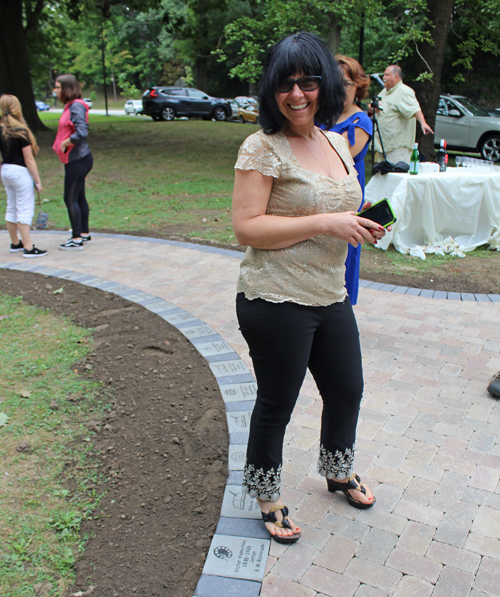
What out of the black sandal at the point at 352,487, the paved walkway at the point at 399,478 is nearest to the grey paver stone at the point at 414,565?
the paved walkway at the point at 399,478

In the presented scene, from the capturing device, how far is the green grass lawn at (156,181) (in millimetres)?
8438

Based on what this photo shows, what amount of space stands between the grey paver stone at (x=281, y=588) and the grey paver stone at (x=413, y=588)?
1.08ft

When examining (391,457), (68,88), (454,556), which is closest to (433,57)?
(68,88)

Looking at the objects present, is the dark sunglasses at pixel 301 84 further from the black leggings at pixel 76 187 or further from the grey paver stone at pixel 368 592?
the black leggings at pixel 76 187

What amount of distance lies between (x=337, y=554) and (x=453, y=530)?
1.79ft

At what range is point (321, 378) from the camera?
2.21 meters

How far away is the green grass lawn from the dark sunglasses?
5498mm

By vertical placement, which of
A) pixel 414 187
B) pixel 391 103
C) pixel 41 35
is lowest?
pixel 414 187

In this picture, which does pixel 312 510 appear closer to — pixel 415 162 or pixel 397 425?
pixel 397 425

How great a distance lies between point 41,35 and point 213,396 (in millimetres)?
23998

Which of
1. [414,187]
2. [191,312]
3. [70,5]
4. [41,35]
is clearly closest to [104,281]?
[191,312]

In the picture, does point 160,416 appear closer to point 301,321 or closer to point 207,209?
point 301,321

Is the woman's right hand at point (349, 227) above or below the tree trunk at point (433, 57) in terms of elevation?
below

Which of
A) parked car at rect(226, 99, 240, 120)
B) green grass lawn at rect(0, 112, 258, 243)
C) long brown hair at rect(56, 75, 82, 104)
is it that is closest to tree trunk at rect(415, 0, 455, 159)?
green grass lawn at rect(0, 112, 258, 243)
